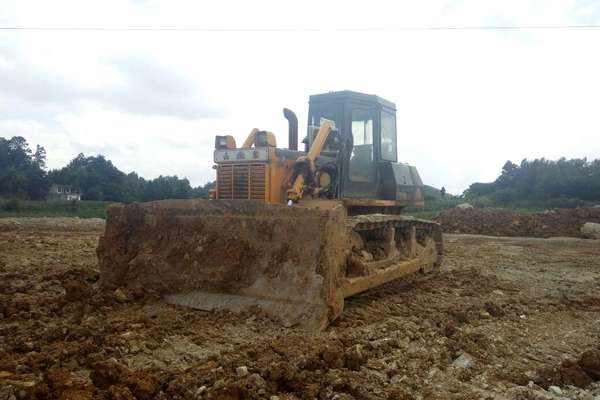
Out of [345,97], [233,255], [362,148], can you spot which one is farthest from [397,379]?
[345,97]

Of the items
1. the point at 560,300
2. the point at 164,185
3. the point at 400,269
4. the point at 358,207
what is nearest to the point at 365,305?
the point at 400,269

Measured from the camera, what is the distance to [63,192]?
158ft

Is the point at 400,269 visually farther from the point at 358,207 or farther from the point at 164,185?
the point at 164,185

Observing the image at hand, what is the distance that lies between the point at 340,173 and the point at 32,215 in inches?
1096

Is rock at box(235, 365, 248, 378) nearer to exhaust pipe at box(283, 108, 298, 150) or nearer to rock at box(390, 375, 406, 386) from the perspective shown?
rock at box(390, 375, 406, 386)

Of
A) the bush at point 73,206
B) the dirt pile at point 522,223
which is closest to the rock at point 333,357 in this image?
the dirt pile at point 522,223

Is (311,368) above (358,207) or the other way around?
the other way around

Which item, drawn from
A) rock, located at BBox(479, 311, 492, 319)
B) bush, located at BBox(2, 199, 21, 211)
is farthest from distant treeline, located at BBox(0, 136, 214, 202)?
rock, located at BBox(479, 311, 492, 319)

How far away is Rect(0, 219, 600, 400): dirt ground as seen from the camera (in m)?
3.27

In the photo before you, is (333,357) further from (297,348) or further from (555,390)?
(555,390)

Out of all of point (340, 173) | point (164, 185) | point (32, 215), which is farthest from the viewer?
point (164, 185)

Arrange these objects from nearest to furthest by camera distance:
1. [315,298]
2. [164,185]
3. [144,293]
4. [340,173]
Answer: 1. [315,298]
2. [144,293]
3. [340,173]
4. [164,185]

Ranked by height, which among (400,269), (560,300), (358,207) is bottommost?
(560,300)

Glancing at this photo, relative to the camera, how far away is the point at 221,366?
3.56 m
